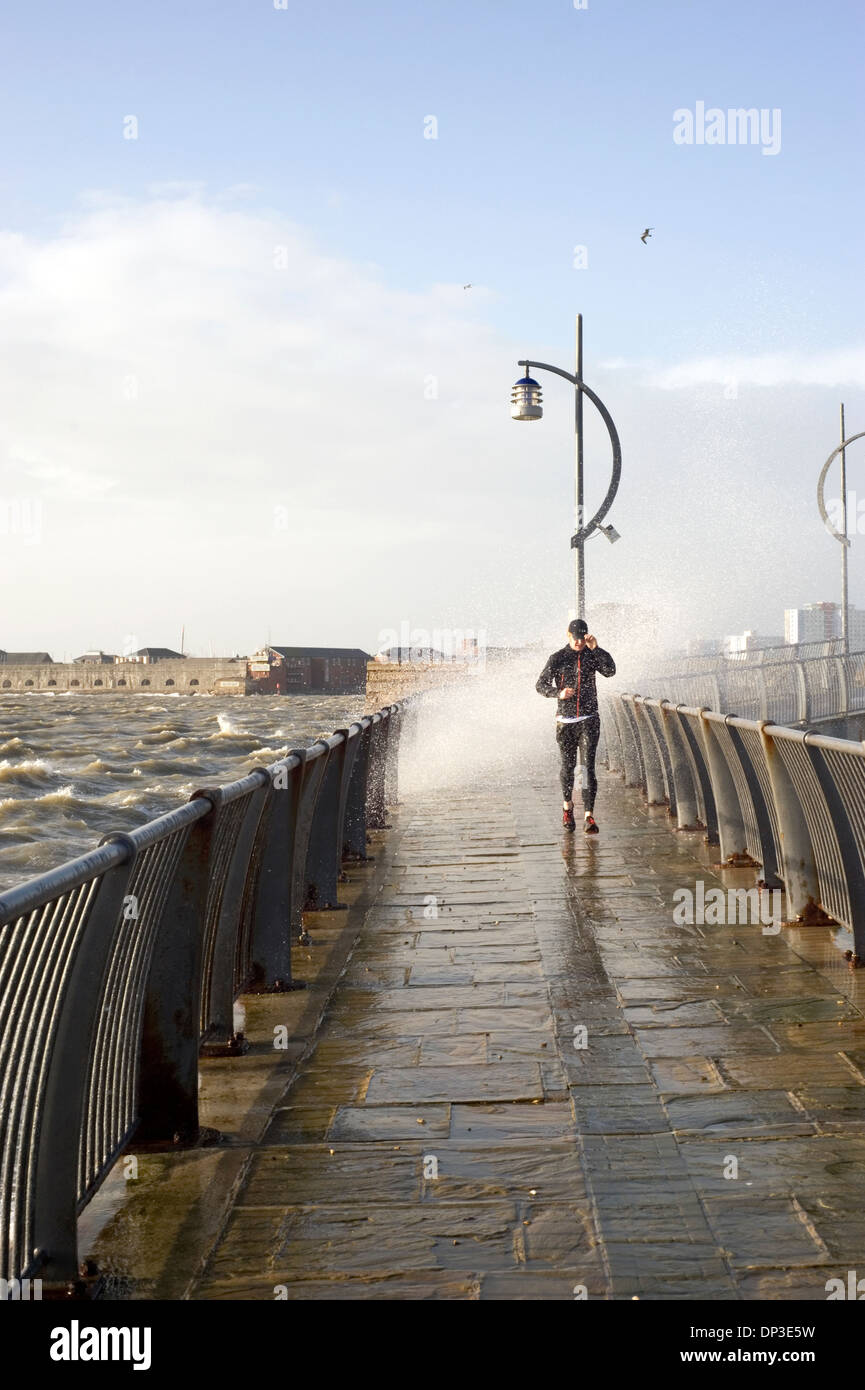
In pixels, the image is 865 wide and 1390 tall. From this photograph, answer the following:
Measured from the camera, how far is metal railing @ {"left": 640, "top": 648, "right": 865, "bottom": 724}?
24469 mm

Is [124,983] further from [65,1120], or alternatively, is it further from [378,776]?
[378,776]

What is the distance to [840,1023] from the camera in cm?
619

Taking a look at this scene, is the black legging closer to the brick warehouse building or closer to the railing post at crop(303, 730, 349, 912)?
the railing post at crop(303, 730, 349, 912)

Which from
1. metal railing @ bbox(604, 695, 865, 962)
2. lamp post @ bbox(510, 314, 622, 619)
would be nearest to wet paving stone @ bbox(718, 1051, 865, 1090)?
metal railing @ bbox(604, 695, 865, 962)

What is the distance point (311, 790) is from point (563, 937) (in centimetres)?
167

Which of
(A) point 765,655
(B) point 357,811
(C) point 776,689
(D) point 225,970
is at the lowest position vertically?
(D) point 225,970

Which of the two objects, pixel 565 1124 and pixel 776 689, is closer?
pixel 565 1124

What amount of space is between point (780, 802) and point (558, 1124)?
12.4 ft

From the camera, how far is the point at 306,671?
19050 centimetres

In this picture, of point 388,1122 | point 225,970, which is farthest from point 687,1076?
point 225,970

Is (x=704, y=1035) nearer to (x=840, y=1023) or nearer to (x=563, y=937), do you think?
(x=840, y=1023)

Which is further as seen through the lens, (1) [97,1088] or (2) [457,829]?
(2) [457,829]

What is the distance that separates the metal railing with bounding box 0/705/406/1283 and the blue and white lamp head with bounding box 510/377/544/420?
13688mm
